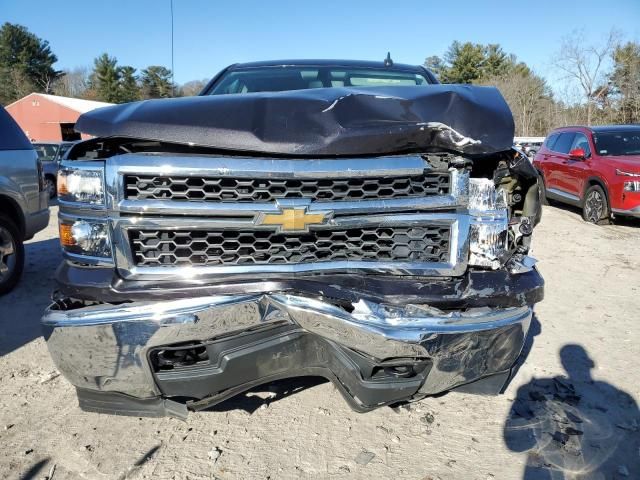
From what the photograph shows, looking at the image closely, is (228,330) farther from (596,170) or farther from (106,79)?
(106,79)

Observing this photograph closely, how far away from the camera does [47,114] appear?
39.8 m

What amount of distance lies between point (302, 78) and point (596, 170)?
22.1 ft

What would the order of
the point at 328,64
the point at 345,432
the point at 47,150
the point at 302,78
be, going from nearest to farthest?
the point at 345,432 → the point at 302,78 → the point at 328,64 → the point at 47,150

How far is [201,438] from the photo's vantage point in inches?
96.0

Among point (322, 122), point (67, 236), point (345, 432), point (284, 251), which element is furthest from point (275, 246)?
point (345, 432)

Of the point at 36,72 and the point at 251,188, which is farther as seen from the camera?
the point at 36,72

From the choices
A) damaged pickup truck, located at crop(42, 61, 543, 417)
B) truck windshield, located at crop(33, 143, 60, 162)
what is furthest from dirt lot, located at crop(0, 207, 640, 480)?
truck windshield, located at crop(33, 143, 60, 162)

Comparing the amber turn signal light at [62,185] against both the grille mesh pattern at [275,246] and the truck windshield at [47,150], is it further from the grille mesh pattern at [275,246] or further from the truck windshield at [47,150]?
the truck windshield at [47,150]

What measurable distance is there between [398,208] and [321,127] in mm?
471

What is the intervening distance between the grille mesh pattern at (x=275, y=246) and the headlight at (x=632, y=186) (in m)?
7.08

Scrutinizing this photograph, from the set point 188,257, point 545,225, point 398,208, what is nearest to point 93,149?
point 188,257

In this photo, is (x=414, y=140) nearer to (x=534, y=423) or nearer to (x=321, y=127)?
(x=321, y=127)

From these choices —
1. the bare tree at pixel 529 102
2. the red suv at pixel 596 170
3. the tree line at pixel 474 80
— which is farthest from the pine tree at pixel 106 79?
the red suv at pixel 596 170

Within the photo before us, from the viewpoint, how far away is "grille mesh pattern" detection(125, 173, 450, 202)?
6.28ft
